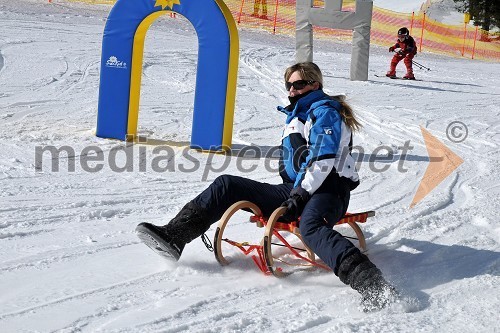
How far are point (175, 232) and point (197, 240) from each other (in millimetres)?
640

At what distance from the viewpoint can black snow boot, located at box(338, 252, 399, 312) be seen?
11.6 feet

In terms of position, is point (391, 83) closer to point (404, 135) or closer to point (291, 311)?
point (404, 135)

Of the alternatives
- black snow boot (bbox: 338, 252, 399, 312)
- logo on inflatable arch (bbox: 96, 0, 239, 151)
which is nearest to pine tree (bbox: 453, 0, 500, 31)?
logo on inflatable arch (bbox: 96, 0, 239, 151)

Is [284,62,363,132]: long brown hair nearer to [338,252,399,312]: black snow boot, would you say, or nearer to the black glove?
the black glove

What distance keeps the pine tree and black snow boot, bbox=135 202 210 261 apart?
27.9 meters

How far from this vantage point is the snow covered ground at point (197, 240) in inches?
139

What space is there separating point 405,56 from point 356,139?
23.2 feet

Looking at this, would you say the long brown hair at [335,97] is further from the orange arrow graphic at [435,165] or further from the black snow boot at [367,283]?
the orange arrow graphic at [435,165]

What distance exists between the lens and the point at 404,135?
30.2ft

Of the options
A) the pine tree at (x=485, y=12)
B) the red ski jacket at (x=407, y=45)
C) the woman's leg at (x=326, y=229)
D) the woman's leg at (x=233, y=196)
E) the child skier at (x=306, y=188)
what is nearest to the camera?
the woman's leg at (x=326, y=229)

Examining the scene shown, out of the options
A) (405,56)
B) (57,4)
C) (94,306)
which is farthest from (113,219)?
(57,4)

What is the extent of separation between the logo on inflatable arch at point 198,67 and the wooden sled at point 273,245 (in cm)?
303

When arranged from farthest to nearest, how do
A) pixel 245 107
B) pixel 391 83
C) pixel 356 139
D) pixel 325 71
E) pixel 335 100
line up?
pixel 325 71 → pixel 391 83 → pixel 245 107 → pixel 356 139 → pixel 335 100

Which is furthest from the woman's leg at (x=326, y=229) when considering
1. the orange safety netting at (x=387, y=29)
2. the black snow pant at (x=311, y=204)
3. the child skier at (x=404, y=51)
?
the orange safety netting at (x=387, y=29)
